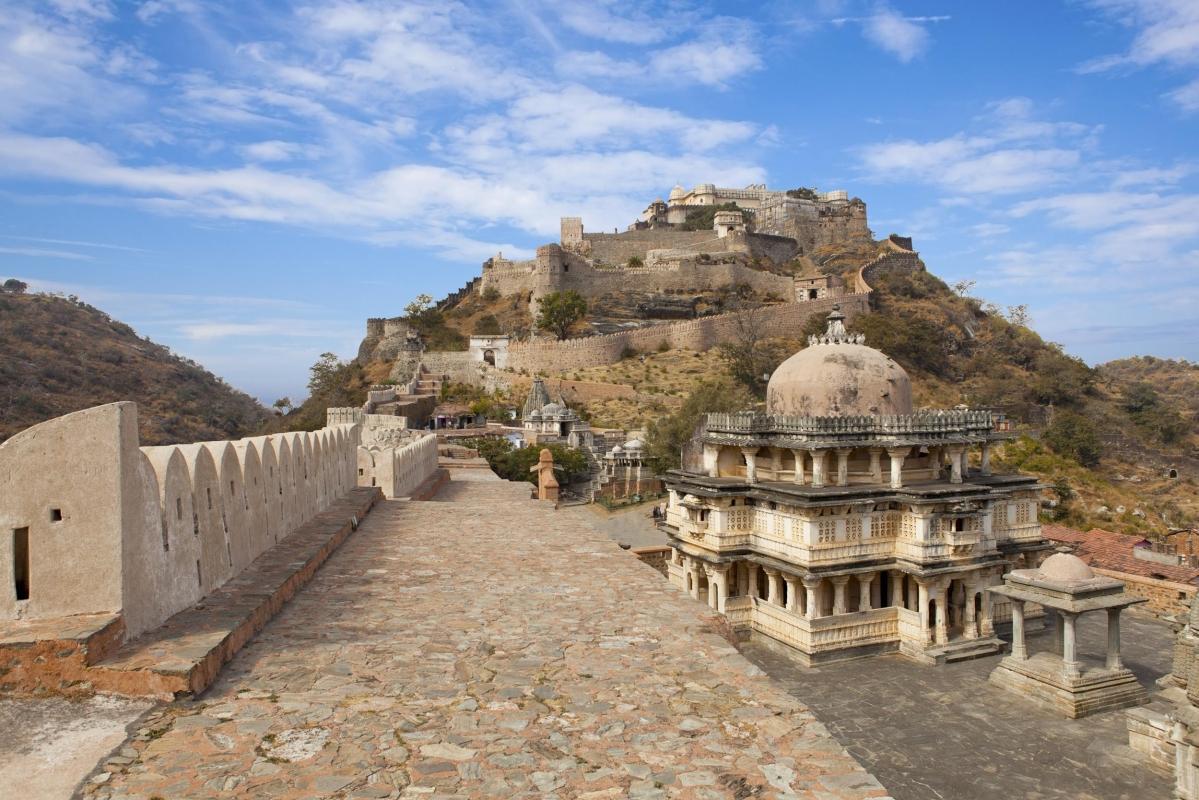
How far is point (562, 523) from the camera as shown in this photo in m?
10.5

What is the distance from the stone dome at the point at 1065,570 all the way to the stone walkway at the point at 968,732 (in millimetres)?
2007

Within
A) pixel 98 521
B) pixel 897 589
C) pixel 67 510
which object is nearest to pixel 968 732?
pixel 897 589

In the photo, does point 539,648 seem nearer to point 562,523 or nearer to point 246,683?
point 246,683

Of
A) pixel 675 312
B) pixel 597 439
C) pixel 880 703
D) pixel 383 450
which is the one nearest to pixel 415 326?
pixel 675 312

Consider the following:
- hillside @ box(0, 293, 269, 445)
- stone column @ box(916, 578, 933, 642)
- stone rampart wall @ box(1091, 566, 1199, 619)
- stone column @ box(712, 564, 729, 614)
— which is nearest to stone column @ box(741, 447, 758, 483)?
stone column @ box(712, 564, 729, 614)

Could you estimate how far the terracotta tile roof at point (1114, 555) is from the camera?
54.1 feet

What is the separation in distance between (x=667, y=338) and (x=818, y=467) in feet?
133

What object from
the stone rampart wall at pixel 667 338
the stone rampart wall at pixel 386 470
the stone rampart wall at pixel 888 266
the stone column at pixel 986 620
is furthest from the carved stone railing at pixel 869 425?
the stone rampart wall at pixel 888 266

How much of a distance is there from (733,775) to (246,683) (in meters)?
2.56

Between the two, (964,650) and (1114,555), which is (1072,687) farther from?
(1114,555)

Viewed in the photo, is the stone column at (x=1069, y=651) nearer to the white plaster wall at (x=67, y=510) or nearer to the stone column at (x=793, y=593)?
the stone column at (x=793, y=593)

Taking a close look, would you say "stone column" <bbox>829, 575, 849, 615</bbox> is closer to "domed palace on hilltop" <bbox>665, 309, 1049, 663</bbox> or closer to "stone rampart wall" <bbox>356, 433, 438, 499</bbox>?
"domed palace on hilltop" <bbox>665, 309, 1049, 663</bbox>

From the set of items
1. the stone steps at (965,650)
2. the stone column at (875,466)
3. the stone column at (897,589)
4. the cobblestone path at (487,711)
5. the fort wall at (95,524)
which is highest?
the fort wall at (95,524)

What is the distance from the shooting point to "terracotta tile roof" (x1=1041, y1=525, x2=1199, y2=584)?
16484mm
